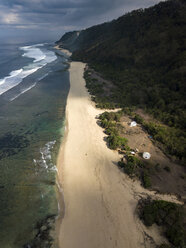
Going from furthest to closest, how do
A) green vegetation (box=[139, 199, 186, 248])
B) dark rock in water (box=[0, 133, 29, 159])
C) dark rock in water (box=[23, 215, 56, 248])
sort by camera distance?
dark rock in water (box=[0, 133, 29, 159])
dark rock in water (box=[23, 215, 56, 248])
green vegetation (box=[139, 199, 186, 248])

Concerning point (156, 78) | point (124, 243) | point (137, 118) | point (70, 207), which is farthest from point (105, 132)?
point (156, 78)

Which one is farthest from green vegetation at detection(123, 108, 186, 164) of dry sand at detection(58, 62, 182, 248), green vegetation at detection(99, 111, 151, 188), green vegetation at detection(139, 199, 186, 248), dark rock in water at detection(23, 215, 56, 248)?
dark rock in water at detection(23, 215, 56, 248)

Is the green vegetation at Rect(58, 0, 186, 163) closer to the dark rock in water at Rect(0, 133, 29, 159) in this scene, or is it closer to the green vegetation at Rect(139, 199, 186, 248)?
the green vegetation at Rect(139, 199, 186, 248)

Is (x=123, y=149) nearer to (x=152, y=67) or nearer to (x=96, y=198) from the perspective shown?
(x=96, y=198)

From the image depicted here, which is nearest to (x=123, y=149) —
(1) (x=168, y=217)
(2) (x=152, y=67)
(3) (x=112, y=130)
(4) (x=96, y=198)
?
(3) (x=112, y=130)

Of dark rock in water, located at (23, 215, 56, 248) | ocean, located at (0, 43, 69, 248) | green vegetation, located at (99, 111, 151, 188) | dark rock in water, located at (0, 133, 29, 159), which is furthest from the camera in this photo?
dark rock in water, located at (0, 133, 29, 159)

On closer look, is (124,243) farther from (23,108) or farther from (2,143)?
(23,108)

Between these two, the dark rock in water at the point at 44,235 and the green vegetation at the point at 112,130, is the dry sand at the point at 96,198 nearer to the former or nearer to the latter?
the dark rock in water at the point at 44,235
